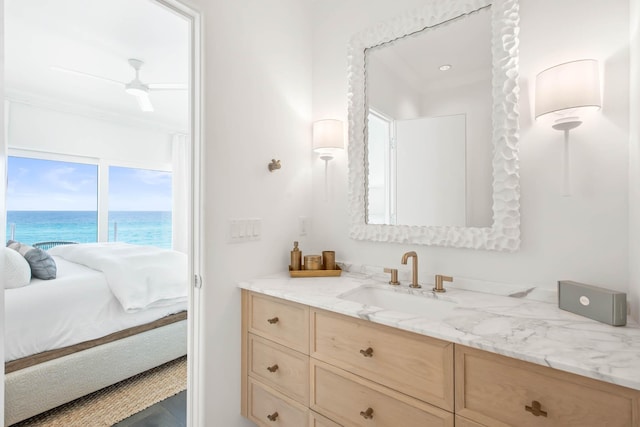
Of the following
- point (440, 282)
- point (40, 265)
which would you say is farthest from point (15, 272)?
point (440, 282)

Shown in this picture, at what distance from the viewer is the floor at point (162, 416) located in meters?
1.82

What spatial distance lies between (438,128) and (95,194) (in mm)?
4828

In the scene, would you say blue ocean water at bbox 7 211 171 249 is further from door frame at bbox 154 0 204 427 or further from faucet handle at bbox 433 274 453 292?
faucet handle at bbox 433 274 453 292

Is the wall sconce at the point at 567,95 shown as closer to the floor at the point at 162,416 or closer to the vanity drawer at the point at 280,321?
the vanity drawer at the point at 280,321

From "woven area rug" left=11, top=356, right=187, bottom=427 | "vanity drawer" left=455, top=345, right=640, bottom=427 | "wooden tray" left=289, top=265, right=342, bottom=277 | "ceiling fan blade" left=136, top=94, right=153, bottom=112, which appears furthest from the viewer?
"ceiling fan blade" left=136, top=94, right=153, bottom=112

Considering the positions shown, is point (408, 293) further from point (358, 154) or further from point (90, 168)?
point (90, 168)

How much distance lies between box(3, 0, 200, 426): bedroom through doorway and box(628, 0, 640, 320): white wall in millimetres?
1666

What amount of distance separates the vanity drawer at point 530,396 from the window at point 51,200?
5.09m

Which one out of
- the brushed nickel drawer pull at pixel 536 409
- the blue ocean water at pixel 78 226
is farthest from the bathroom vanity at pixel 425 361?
the blue ocean water at pixel 78 226

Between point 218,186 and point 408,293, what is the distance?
103 centimetres

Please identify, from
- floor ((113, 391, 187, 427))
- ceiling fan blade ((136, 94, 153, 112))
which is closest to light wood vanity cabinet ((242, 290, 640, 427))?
floor ((113, 391, 187, 427))

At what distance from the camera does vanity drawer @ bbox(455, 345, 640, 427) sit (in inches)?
29.0

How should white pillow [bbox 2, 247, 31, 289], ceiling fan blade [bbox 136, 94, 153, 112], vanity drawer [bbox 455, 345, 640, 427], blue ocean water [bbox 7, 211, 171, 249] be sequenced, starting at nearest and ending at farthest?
vanity drawer [bbox 455, 345, 640, 427] < white pillow [bbox 2, 247, 31, 289] < ceiling fan blade [bbox 136, 94, 153, 112] < blue ocean water [bbox 7, 211, 171, 249]

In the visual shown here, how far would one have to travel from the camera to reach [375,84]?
178cm
